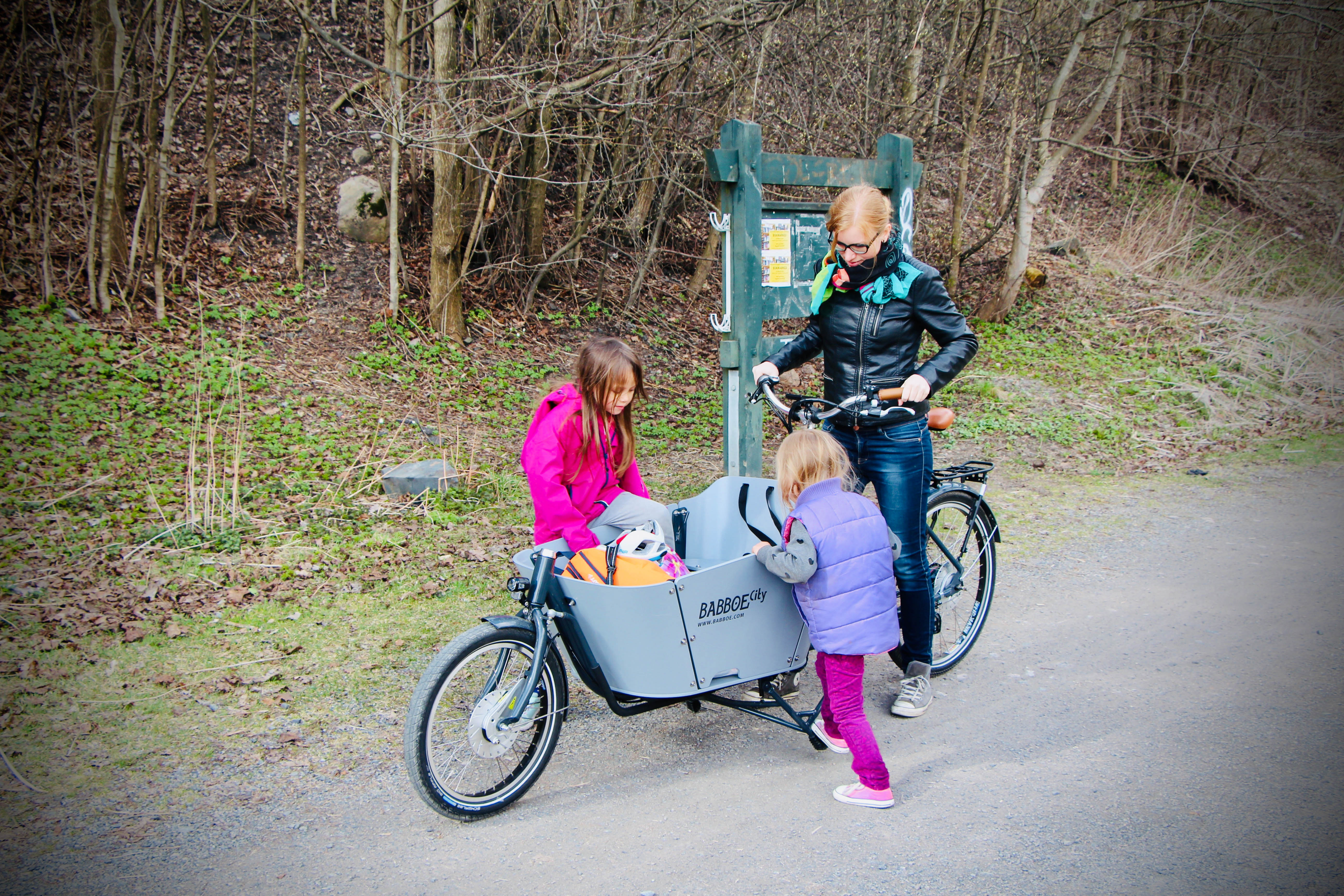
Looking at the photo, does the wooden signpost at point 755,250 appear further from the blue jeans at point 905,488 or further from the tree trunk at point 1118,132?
the tree trunk at point 1118,132

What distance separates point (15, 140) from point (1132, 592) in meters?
10.6

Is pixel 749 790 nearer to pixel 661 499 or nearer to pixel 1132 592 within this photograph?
pixel 1132 592

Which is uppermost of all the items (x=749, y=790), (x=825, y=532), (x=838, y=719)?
(x=825, y=532)

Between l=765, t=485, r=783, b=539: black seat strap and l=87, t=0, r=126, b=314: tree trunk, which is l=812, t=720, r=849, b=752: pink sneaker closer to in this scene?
l=765, t=485, r=783, b=539: black seat strap

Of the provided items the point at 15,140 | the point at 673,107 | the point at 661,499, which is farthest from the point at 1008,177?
the point at 15,140

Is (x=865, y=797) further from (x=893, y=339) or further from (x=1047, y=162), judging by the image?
(x=1047, y=162)

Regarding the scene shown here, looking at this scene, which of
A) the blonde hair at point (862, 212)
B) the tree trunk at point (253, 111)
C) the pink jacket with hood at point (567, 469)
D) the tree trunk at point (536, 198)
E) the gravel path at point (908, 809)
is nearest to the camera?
the gravel path at point (908, 809)

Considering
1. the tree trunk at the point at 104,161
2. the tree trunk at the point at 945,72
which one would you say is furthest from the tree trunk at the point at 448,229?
the tree trunk at the point at 945,72

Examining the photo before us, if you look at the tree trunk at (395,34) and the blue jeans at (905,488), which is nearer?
the blue jeans at (905,488)

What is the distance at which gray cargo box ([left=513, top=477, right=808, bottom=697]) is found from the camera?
287 centimetres

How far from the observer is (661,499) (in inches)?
261

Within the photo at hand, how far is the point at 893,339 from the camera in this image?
3465mm

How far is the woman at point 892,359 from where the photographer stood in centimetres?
338

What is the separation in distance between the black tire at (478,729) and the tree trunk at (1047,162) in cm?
1065
